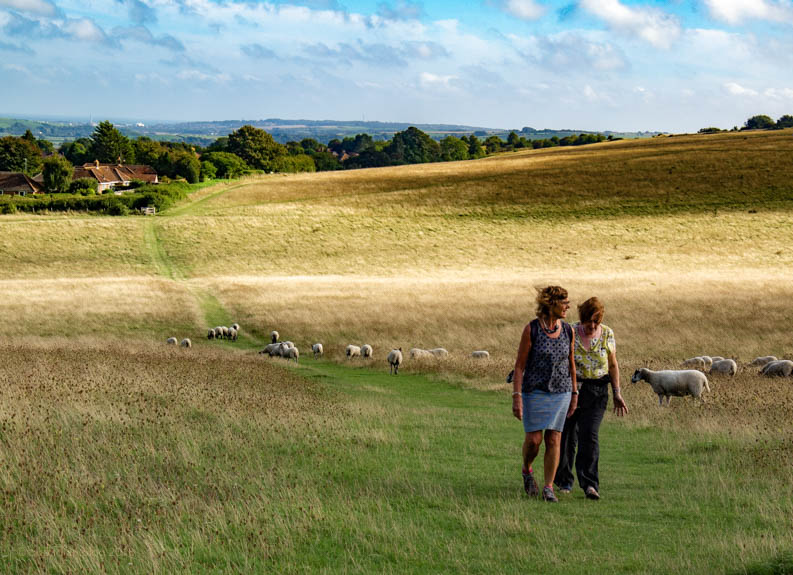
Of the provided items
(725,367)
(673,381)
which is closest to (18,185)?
(725,367)

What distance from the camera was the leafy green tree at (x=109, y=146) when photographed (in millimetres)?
176625

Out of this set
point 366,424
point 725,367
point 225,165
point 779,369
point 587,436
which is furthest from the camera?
point 225,165

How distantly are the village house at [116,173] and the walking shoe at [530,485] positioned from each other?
14027cm

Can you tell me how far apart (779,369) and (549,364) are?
1555 cm

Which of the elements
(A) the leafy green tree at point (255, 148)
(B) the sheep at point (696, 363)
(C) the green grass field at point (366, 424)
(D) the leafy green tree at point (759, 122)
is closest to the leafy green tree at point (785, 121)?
(D) the leafy green tree at point (759, 122)

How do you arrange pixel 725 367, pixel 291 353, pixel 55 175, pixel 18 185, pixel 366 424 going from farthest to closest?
pixel 18 185
pixel 55 175
pixel 291 353
pixel 725 367
pixel 366 424

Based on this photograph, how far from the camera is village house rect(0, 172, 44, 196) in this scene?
131 m

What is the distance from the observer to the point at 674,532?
861cm

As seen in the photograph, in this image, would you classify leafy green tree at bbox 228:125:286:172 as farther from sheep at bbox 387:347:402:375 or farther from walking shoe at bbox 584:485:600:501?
walking shoe at bbox 584:485:600:501

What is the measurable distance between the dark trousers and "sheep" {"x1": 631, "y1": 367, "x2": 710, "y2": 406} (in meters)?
7.69

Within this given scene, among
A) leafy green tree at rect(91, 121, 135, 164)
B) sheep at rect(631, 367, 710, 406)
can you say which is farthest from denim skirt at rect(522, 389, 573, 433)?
leafy green tree at rect(91, 121, 135, 164)

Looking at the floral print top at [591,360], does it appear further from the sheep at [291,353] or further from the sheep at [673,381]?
the sheep at [291,353]

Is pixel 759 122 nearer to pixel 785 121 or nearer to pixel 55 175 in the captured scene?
pixel 785 121

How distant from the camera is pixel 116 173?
6009 inches
